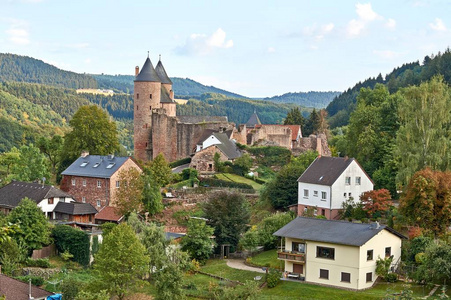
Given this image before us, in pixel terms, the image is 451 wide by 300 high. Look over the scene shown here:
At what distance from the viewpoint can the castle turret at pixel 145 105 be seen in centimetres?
7362

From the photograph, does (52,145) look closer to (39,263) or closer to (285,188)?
(39,263)

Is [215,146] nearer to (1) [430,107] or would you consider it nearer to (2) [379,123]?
(2) [379,123]

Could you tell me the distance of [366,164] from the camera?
54312 millimetres

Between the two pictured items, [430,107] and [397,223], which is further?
[430,107]

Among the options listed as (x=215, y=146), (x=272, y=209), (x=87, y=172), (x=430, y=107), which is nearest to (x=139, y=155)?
(x=215, y=146)

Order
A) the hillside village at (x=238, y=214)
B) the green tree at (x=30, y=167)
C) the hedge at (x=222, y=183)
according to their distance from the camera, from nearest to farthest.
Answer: the hillside village at (x=238, y=214) < the hedge at (x=222, y=183) < the green tree at (x=30, y=167)

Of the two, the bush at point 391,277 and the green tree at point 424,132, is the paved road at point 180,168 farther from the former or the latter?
the bush at point 391,277

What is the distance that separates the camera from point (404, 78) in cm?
11725

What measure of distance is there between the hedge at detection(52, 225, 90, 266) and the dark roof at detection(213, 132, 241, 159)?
22171 mm

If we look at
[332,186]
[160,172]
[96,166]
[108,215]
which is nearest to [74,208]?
[108,215]

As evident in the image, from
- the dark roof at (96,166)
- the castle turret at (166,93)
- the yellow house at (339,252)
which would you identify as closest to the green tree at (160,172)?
the dark roof at (96,166)

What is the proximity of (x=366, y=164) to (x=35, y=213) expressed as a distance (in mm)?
25731

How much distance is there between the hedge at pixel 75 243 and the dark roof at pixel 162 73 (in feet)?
113

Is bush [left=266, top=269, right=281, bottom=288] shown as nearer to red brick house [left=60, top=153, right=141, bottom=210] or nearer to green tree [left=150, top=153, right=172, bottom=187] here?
red brick house [left=60, top=153, right=141, bottom=210]
